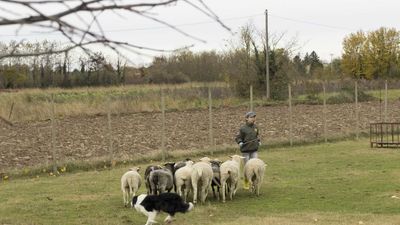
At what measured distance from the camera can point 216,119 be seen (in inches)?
1251

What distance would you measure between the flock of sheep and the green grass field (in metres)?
0.30

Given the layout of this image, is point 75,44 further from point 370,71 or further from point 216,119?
point 370,71

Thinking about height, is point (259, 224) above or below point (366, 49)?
below

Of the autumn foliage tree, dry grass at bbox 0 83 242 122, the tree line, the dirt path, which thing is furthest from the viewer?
the autumn foliage tree

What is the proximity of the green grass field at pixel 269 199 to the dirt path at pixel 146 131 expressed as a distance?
383 centimetres

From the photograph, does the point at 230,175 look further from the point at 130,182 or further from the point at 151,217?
the point at 151,217

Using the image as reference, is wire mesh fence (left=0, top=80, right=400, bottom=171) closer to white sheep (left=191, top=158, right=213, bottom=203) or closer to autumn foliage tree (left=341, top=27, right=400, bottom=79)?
white sheep (left=191, top=158, right=213, bottom=203)

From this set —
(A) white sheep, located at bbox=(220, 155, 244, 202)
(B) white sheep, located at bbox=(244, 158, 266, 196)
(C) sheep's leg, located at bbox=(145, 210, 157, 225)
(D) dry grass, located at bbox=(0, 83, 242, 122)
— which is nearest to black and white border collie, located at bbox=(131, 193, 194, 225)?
(C) sheep's leg, located at bbox=(145, 210, 157, 225)

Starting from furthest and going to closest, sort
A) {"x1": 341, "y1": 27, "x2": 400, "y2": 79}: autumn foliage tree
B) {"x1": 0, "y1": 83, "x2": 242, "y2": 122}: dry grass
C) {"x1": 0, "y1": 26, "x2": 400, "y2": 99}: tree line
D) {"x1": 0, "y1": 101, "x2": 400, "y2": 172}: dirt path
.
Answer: {"x1": 341, "y1": 27, "x2": 400, "y2": 79}: autumn foliage tree
{"x1": 0, "y1": 83, "x2": 242, "y2": 122}: dry grass
{"x1": 0, "y1": 101, "x2": 400, "y2": 172}: dirt path
{"x1": 0, "y1": 26, "x2": 400, "y2": 99}: tree line

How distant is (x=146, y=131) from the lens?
2694 cm

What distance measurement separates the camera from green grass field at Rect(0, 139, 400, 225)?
407 inches

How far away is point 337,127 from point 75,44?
27070mm

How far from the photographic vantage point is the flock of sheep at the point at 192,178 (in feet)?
37.6

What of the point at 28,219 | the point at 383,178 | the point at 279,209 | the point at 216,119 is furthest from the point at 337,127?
the point at 28,219
